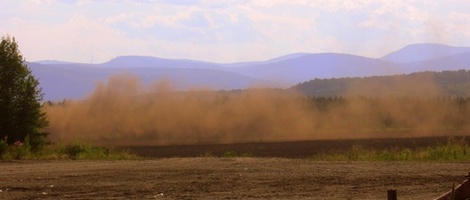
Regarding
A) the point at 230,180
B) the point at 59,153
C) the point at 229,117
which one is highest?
the point at 229,117

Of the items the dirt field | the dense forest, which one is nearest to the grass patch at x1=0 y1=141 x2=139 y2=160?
the dirt field

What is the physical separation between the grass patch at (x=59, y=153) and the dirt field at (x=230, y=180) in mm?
7739

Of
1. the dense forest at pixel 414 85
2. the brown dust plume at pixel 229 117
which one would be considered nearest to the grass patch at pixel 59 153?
the brown dust plume at pixel 229 117

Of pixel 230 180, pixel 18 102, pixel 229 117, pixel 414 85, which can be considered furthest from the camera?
pixel 414 85

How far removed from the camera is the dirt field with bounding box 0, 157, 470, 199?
82.3 ft

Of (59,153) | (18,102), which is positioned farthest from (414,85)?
(59,153)

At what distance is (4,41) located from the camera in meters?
54.2

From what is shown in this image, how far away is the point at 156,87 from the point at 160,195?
8931 cm

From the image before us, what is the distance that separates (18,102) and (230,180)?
2650 centimetres

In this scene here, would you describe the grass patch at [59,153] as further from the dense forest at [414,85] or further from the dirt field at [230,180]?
the dense forest at [414,85]

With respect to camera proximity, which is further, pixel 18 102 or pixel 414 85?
pixel 414 85

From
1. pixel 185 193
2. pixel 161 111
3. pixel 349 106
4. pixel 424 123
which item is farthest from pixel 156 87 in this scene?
pixel 185 193

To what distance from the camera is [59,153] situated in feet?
159

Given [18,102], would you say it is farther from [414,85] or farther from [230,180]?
[414,85]
